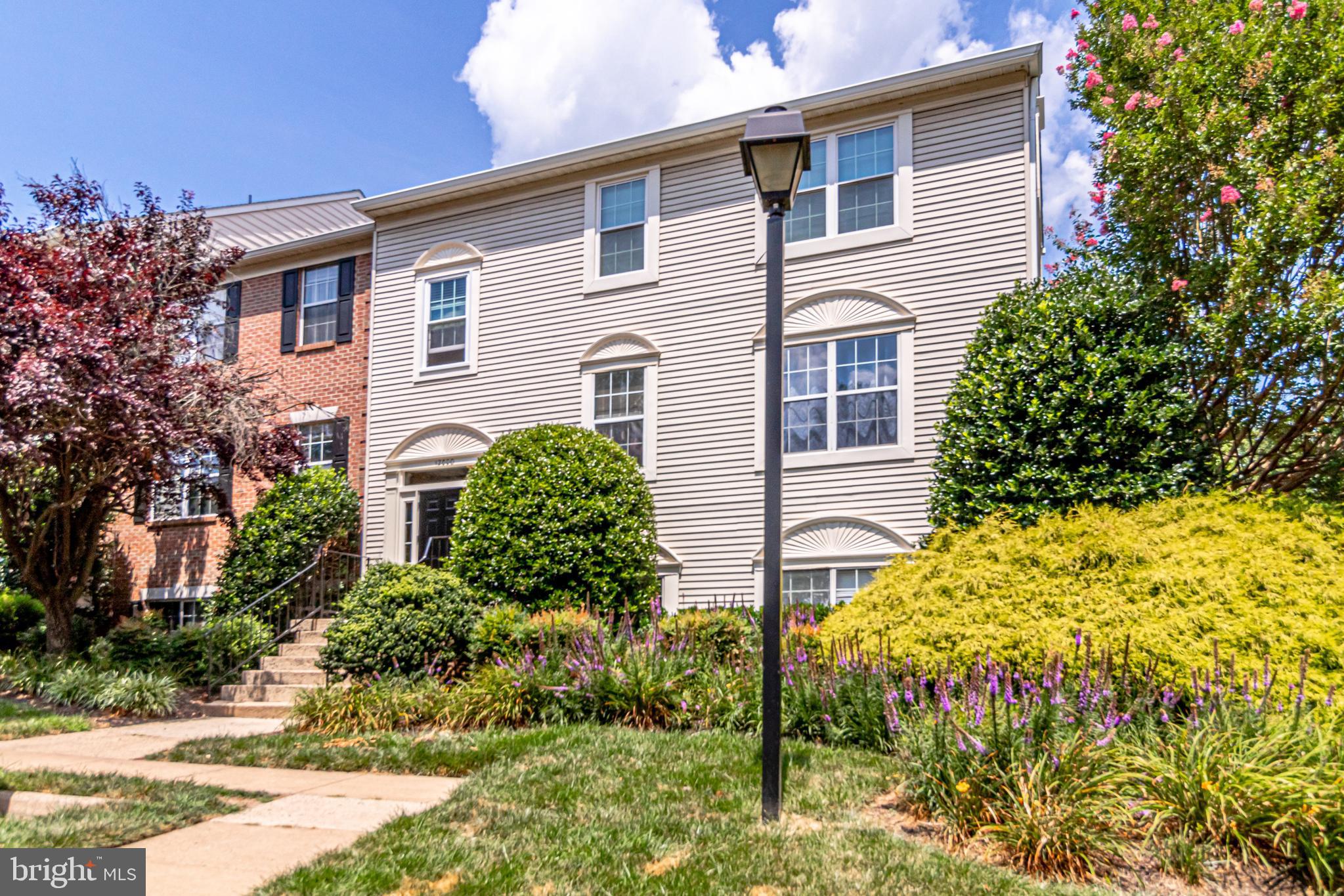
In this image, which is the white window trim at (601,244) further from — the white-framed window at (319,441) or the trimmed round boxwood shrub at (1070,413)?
the white-framed window at (319,441)

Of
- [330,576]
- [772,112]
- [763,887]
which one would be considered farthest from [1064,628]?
[330,576]

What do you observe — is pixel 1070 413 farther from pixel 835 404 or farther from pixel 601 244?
pixel 601 244

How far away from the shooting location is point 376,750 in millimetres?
7125

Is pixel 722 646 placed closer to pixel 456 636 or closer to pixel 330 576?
pixel 456 636

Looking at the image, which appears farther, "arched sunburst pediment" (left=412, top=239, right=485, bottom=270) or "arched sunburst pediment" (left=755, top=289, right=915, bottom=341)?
"arched sunburst pediment" (left=412, top=239, right=485, bottom=270)

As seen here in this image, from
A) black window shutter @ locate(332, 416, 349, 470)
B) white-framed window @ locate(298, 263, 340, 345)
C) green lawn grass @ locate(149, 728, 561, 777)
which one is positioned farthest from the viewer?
white-framed window @ locate(298, 263, 340, 345)

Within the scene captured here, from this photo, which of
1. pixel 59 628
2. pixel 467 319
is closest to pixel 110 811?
pixel 59 628

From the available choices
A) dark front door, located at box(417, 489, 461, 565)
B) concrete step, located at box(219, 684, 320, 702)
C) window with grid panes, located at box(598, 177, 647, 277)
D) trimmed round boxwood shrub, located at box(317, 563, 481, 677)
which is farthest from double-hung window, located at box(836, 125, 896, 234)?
concrete step, located at box(219, 684, 320, 702)

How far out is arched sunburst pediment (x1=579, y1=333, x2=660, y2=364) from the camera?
1309 centimetres

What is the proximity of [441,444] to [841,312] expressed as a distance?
6.49 m

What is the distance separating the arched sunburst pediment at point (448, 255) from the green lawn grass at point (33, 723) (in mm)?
8061

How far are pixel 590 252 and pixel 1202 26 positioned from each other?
8.02 metres

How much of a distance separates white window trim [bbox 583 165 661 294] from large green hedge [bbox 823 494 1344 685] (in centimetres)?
656

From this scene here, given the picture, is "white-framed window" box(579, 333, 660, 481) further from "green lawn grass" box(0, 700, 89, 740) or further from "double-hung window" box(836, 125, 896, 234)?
"green lawn grass" box(0, 700, 89, 740)
